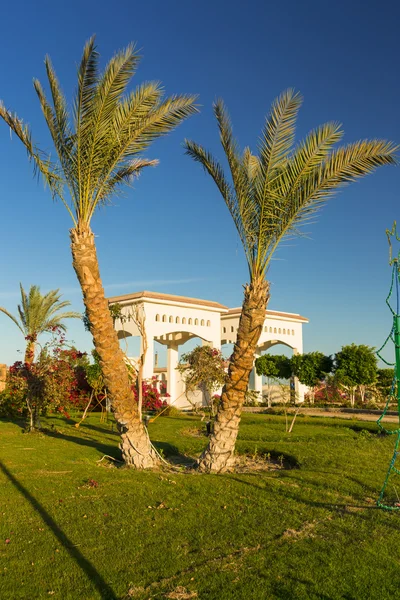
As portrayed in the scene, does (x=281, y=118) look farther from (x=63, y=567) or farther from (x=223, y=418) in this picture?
(x=63, y=567)

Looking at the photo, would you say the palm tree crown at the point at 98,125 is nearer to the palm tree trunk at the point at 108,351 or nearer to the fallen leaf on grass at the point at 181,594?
the palm tree trunk at the point at 108,351

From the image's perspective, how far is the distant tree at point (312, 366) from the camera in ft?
91.5

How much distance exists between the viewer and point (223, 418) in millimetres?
9344

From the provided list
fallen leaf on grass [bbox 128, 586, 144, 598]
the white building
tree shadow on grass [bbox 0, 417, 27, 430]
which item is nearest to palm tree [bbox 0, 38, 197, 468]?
fallen leaf on grass [bbox 128, 586, 144, 598]

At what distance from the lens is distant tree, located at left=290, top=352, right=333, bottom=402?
91.5 feet

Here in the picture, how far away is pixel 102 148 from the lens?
935 centimetres

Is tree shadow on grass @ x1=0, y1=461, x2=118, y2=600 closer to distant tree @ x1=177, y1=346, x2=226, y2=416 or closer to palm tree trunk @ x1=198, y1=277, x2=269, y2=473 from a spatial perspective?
palm tree trunk @ x1=198, y1=277, x2=269, y2=473

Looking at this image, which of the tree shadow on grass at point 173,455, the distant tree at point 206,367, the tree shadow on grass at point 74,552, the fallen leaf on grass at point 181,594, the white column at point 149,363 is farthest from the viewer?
the white column at point 149,363

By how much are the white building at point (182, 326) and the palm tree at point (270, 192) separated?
13.2 meters

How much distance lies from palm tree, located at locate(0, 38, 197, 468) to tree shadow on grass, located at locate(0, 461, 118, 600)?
244 cm

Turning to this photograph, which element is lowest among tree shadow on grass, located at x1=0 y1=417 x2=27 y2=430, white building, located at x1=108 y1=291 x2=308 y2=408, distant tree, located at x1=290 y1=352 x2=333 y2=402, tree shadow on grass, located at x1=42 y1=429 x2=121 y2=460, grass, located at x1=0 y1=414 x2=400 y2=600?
grass, located at x1=0 y1=414 x2=400 y2=600

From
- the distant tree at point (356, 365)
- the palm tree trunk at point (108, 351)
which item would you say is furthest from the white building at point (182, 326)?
the palm tree trunk at point (108, 351)

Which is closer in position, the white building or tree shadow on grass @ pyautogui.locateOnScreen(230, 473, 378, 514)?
tree shadow on grass @ pyautogui.locateOnScreen(230, 473, 378, 514)

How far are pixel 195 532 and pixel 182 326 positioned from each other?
21549 mm
